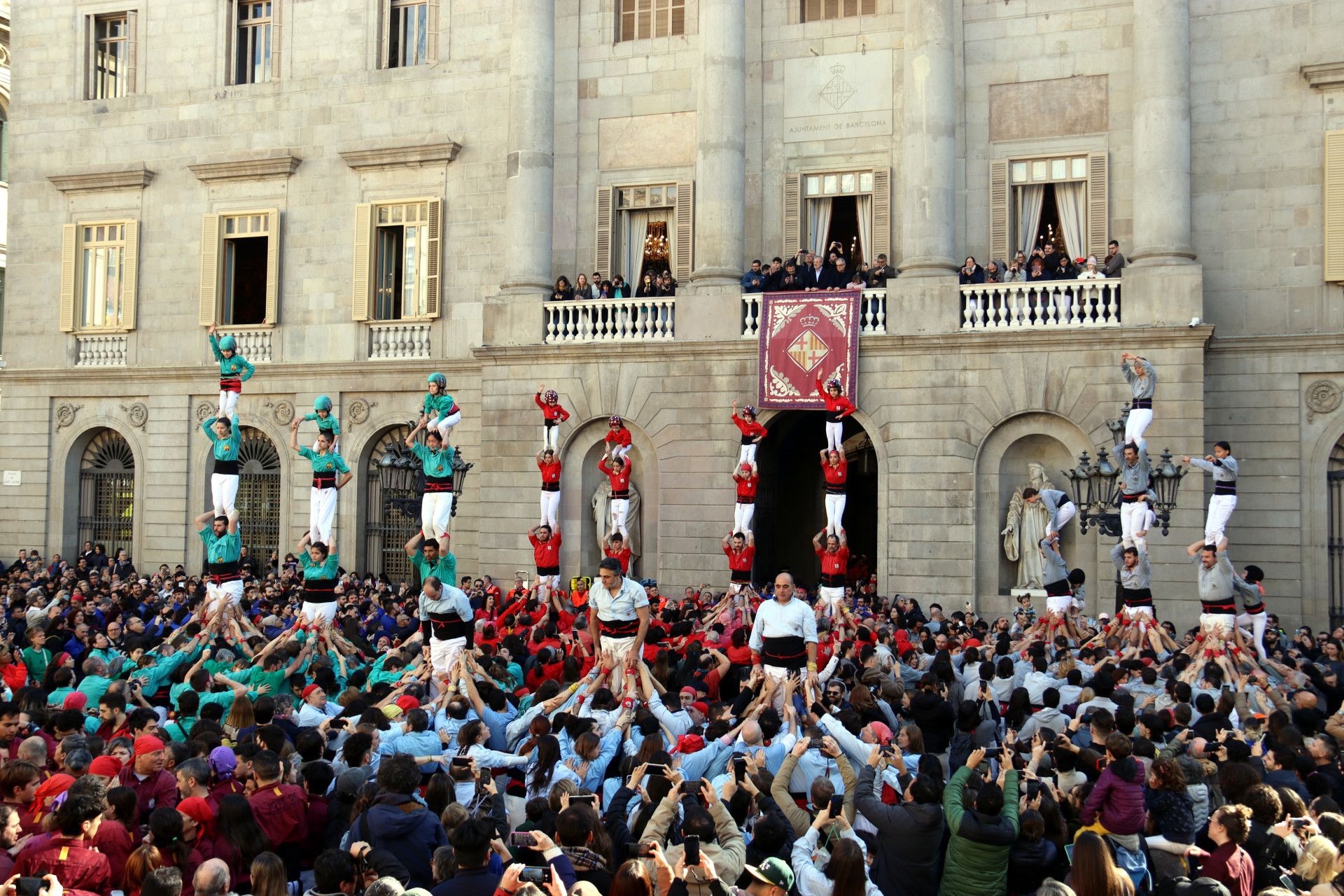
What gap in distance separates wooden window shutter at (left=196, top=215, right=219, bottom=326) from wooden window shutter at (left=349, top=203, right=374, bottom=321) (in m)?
3.61

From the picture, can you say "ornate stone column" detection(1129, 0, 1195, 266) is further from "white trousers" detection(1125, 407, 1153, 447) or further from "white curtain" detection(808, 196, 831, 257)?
"white trousers" detection(1125, 407, 1153, 447)

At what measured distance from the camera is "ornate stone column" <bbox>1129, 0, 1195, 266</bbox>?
2306 cm

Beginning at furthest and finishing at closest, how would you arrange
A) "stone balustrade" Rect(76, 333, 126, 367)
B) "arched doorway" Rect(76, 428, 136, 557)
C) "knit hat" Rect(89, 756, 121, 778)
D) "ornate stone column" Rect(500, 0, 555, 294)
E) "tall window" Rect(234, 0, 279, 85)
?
"arched doorway" Rect(76, 428, 136, 557) → "stone balustrade" Rect(76, 333, 126, 367) → "tall window" Rect(234, 0, 279, 85) → "ornate stone column" Rect(500, 0, 555, 294) → "knit hat" Rect(89, 756, 121, 778)

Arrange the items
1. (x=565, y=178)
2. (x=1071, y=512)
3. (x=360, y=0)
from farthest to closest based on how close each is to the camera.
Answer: (x=360, y=0) < (x=565, y=178) < (x=1071, y=512)

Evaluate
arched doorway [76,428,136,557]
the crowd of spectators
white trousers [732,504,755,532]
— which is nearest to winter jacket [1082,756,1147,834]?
the crowd of spectators

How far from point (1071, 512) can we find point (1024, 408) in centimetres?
586

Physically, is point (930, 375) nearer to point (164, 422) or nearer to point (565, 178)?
point (565, 178)

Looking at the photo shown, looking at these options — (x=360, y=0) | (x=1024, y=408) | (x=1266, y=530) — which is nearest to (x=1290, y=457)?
(x=1266, y=530)

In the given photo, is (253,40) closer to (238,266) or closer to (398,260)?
(238,266)

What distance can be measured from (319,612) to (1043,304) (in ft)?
46.3

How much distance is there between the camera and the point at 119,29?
32094 millimetres

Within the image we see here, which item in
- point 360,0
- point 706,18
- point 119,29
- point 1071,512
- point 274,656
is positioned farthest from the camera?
point 119,29

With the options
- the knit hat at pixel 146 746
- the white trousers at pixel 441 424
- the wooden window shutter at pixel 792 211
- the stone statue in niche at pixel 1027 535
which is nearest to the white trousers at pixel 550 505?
the white trousers at pixel 441 424

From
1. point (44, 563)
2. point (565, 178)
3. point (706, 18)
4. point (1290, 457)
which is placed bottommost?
point (44, 563)
